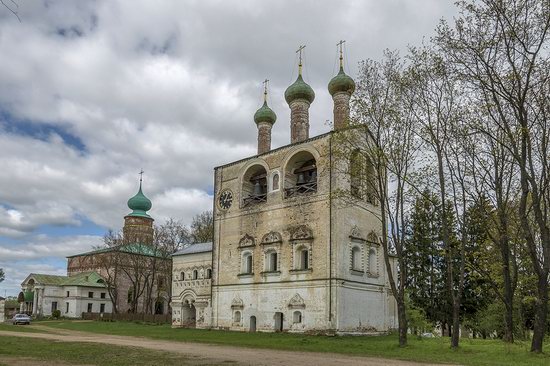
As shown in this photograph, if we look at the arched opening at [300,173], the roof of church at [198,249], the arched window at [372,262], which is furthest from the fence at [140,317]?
the arched window at [372,262]

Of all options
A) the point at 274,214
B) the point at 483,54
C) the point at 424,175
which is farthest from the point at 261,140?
the point at 483,54

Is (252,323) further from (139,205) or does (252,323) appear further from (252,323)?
(139,205)

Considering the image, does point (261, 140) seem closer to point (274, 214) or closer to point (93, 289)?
point (274, 214)

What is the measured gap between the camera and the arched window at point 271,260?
104 ft

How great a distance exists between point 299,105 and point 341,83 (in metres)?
3.31

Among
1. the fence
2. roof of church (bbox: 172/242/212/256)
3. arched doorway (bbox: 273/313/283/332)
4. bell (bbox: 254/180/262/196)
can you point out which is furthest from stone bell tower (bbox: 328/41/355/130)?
the fence

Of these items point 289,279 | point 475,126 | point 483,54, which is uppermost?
point 483,54

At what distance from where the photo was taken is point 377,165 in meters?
21.5

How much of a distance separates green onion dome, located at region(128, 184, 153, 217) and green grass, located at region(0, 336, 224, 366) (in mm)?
45098

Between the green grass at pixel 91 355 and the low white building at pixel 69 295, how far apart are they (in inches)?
1577

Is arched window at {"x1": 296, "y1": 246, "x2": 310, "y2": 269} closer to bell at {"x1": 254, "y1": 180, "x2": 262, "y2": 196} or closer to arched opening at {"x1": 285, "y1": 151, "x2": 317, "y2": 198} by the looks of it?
arched opening at {"x1": 285, "y1": 151, "x2": 317, "y2": 198}

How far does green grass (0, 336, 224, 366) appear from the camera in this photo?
42.7ft

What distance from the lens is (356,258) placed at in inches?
1178

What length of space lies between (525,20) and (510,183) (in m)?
7.40
